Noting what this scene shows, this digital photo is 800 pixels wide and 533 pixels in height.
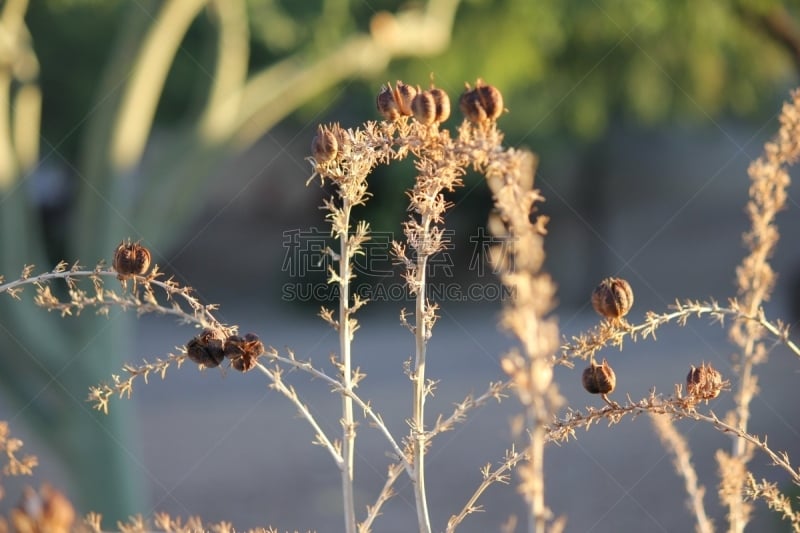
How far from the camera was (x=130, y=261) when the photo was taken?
83cm

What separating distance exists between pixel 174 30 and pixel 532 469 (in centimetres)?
353

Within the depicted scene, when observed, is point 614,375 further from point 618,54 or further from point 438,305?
point 618,54

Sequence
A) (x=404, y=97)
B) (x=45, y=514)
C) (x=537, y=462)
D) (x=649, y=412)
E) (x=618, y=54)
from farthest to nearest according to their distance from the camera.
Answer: (x=618, y=54), (x=404, y=97), (x=649, y=412), (x=537, y=462), (x=45, y=514)

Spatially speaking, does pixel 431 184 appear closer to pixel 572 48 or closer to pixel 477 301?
pixel 572 48

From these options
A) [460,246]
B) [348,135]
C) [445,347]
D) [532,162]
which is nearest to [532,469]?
[532,162]

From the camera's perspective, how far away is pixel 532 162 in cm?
72

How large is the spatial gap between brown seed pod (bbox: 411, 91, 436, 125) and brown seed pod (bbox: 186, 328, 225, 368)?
10.4 inches

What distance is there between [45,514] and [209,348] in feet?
1.29

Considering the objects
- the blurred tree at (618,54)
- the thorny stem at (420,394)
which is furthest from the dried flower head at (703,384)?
the blurred tree at (618,54)

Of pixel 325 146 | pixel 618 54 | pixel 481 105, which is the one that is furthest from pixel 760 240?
pixel 618 54

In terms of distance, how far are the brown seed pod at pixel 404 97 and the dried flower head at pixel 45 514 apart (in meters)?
0.51

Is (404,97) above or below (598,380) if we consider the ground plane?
above

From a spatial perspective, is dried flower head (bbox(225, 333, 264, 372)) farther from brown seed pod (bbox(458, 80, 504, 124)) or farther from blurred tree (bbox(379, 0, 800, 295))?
blurred tree (bbox(379, 0, 800, 295))

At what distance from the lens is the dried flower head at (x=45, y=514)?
46 cm
